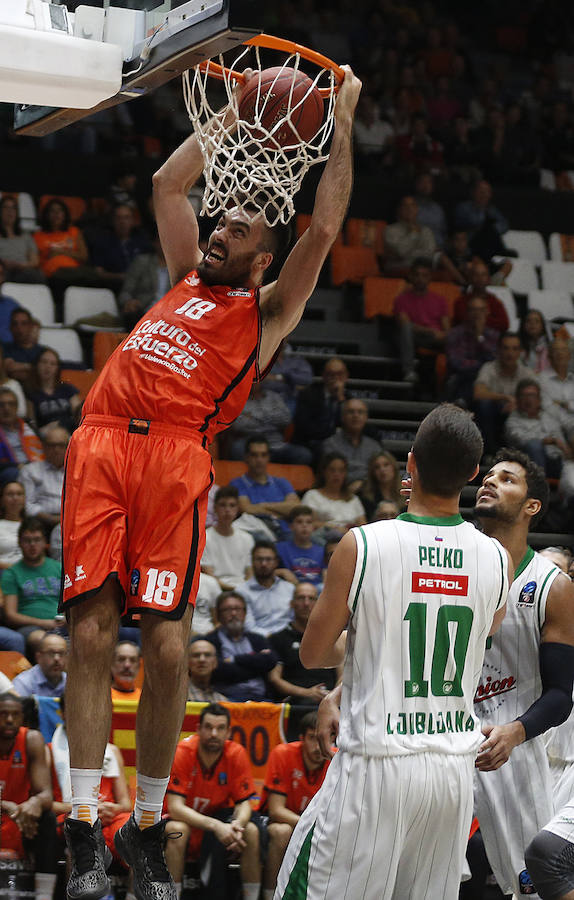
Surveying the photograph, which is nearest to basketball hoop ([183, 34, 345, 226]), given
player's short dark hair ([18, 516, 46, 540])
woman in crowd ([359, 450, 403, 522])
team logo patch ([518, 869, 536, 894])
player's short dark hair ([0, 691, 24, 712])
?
team logo patch ([518, 869, 536, 894])

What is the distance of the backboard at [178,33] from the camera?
371 centimetres

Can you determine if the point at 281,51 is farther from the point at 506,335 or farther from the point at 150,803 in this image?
the point at 506,335

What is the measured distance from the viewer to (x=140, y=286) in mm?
11133

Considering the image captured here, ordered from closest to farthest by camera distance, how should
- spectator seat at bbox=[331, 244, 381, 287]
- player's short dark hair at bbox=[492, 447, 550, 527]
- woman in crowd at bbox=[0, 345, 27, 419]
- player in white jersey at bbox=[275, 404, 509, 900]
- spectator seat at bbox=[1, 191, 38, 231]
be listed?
player in white jersey at bbox=[275, 404, 509, 900], player's short dark hair at bbox=[492, 447, 550, 527], woman in crowd at bbox=[0, 345, 27, 419], spectator seat at bbox=[1, 191, 38, 231], spectator seat at bbox=[331, 244, 381, 287]

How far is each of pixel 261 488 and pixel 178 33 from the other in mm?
6275

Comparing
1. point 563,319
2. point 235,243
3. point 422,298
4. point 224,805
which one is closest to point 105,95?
point 235,243

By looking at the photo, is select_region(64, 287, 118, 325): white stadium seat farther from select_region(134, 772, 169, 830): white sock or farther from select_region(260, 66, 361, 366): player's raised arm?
select_region(134, 772, 169, 830): white sock

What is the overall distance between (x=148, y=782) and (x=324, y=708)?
671 mm

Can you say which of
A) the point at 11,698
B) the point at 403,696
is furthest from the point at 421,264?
the point at 403,696

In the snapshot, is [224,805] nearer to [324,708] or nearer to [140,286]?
[324,708]

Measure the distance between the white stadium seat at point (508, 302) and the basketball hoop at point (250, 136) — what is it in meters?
8.28

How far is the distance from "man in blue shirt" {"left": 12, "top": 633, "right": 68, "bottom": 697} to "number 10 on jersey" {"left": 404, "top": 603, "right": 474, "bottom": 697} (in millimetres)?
3962

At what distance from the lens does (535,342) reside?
1220 cm

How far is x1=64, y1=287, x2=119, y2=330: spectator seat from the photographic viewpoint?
11.0 metres
